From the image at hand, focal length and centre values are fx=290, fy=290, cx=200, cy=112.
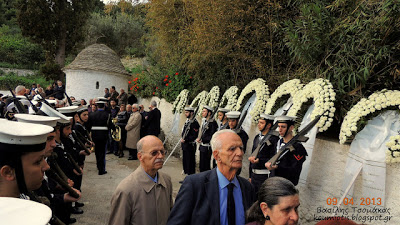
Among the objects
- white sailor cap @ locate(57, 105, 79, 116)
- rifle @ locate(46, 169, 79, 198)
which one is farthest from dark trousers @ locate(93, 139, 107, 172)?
rifle @ locate(46, 169, 79, 198)

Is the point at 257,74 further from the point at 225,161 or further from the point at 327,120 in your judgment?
the point at 225,161

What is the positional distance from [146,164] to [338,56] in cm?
434

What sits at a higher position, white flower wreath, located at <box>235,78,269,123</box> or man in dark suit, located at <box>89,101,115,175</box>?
white flower wreath, located at <box>235,78,269,123</box>

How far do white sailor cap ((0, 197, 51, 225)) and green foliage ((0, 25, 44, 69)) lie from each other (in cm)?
4064

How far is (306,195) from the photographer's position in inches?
200

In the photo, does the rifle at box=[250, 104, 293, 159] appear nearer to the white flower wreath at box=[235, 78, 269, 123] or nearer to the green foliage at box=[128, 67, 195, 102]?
the white flower wreath at box=[235, 78, 269, 123]

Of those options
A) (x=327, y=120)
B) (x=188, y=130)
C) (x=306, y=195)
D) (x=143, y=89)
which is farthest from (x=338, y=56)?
(x=143, y=89)

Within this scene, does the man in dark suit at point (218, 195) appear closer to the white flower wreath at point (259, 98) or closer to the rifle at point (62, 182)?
the rifle at point (62, 182)

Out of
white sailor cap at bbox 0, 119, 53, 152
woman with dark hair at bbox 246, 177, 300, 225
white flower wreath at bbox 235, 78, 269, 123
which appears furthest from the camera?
white flower wreath at bbox 235, 78, 269, 123

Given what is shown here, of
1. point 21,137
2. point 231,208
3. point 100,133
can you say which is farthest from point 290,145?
point 100,133

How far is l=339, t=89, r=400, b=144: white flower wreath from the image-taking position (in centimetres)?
412

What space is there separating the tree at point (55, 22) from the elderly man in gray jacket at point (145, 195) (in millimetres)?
24785

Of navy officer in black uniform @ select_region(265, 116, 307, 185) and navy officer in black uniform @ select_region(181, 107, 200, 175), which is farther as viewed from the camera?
navy officer in black uniform @ select_region(181, 107, 200, 175)

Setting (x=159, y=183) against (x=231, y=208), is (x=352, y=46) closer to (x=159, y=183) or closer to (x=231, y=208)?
(x=231, y=208)
